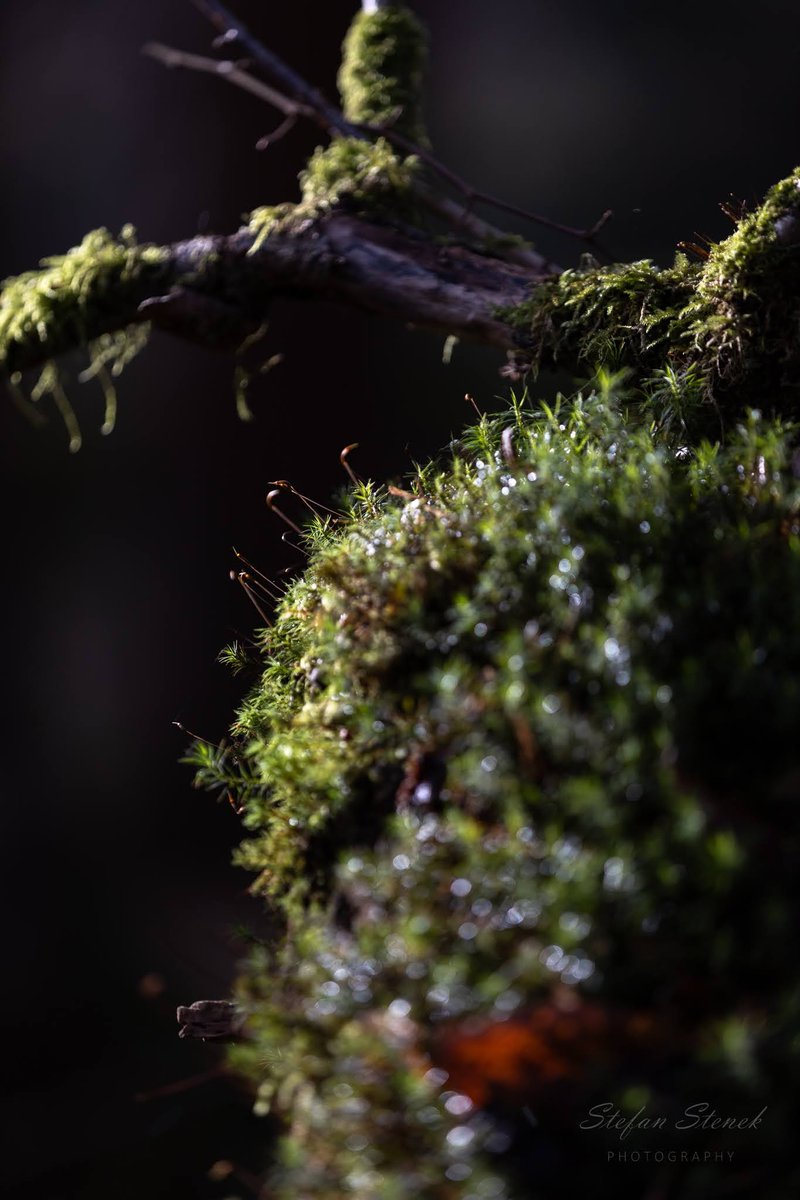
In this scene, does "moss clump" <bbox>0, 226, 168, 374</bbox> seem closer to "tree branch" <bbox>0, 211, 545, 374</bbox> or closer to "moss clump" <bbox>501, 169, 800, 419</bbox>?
"tree branch" <bbox>0, 211, 545, 374</bbox>

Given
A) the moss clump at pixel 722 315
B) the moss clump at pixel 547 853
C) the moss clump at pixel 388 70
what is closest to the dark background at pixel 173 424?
the moss clump at pixel 388 70

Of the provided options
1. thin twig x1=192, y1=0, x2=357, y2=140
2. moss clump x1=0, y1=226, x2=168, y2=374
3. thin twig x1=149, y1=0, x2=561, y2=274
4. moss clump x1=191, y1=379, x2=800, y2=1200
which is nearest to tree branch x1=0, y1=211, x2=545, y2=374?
moss clump x1=0, y1=226, x2=168, y2=374

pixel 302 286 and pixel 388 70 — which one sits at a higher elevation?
pixel 388 70

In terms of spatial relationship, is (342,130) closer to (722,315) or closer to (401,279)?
(401,279)

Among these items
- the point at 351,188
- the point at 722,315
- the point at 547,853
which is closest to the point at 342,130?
the point at 351,188

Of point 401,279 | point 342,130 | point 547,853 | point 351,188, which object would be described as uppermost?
point 342,130

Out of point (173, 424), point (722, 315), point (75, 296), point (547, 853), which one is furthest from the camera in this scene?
point (173, 424)

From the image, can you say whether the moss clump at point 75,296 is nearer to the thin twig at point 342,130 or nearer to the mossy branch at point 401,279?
the mossy branch at point 401,279
